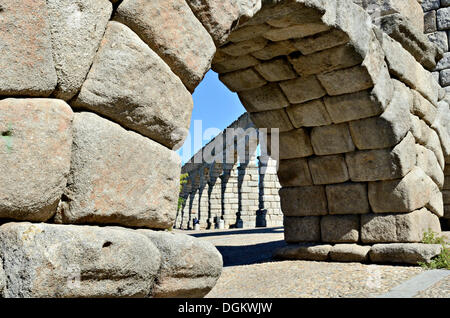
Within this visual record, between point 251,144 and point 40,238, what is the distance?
1832cm

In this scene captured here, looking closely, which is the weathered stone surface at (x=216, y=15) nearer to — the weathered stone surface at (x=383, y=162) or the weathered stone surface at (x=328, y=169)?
the weathered stone surface at (x=383, y=162)

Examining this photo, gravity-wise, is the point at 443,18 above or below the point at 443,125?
above

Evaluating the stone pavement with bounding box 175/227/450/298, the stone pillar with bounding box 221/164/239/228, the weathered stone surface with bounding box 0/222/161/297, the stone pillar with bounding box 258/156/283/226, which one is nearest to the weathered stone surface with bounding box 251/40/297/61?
the stone pavement with bounding box 175/227/450/298

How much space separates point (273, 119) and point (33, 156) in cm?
480

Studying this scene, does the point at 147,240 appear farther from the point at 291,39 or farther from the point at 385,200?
the point at 385,200

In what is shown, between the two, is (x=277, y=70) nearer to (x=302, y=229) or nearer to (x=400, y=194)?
(x=400, y=194)

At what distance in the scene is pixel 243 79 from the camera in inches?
227

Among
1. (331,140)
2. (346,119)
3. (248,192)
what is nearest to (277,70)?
(346,119)

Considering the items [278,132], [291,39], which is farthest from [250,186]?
[291,39]

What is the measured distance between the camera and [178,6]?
2289mm

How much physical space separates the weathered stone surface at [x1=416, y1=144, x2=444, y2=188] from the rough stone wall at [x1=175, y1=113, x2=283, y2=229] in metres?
11.7

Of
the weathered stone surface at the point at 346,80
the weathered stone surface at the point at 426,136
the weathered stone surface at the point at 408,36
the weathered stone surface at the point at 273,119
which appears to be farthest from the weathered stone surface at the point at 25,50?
the weathered stone surface at the point at 408,36

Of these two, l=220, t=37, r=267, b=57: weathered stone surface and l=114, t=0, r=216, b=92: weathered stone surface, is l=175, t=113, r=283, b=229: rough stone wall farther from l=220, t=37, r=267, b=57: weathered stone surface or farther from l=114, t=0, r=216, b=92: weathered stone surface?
l=114, t=0, r=216, b=92: weathered stone surface

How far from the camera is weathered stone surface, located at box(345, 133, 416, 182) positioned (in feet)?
18.3
